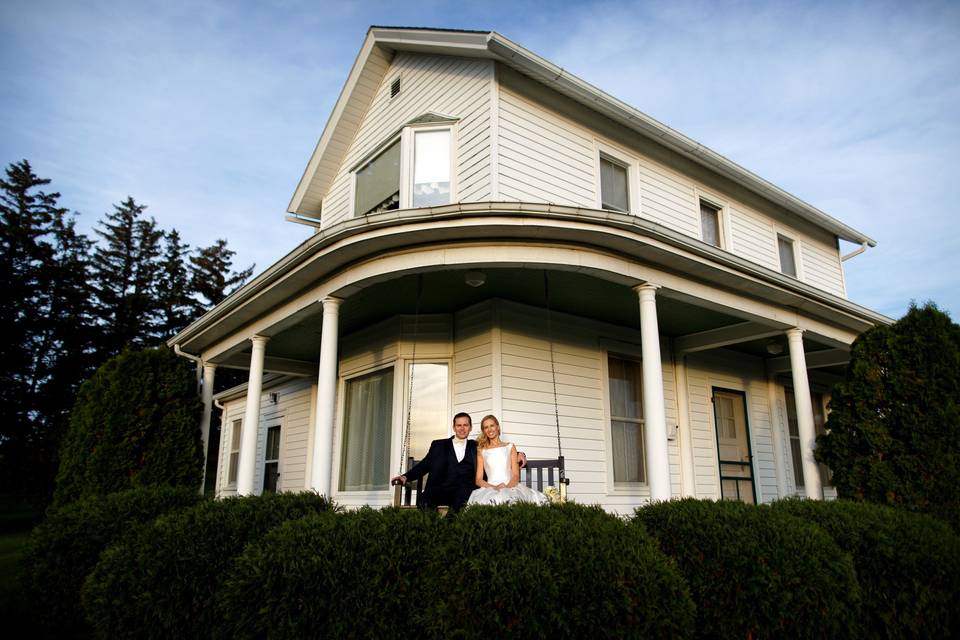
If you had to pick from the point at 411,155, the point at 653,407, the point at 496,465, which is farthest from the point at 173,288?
the point at 653,407

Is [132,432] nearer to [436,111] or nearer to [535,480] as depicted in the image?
[535,480]

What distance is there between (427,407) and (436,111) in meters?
4.12

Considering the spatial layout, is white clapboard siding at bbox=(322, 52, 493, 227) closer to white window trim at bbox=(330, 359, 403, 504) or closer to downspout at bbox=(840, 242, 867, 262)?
white window trim at bbox=(330, 359, 403, 504)

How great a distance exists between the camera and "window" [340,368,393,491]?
862cm

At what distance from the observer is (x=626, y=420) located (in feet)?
28.7

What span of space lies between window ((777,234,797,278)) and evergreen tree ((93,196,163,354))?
28.7 m

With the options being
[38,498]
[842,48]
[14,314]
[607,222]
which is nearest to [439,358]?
[607,222]

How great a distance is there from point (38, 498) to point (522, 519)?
16.8 m

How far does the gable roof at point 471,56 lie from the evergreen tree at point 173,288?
79.8 ft

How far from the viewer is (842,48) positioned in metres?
11.2

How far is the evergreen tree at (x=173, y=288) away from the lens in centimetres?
3244

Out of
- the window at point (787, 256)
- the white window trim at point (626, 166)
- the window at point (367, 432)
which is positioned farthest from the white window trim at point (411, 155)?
the window at point (787, 256)

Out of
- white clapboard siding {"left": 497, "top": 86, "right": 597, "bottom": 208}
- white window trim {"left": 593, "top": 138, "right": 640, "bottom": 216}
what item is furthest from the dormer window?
white window trim {"left": 593, "top": 138, "right": 640, "bottom": 216}

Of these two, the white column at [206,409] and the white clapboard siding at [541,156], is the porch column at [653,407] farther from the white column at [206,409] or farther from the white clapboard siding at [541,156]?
the white column at [206,409]
